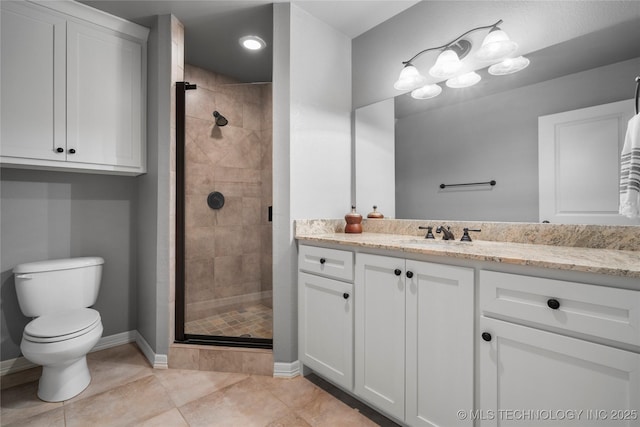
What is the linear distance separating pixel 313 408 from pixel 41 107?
8.04ft

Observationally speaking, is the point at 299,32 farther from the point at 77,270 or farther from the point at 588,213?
the point at 77,270

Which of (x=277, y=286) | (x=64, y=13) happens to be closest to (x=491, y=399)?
(x=277, y=286)

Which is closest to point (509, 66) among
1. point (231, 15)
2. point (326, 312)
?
point (326, 312)

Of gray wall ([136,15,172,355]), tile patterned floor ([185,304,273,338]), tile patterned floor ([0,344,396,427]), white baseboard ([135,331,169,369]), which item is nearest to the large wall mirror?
tile patterned floor ([185,304,273,338])

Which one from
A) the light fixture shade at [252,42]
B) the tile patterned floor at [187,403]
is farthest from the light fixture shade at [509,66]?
the tile patterned floor at [187,403]

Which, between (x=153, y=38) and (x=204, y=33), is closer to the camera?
(x=153, y=38)

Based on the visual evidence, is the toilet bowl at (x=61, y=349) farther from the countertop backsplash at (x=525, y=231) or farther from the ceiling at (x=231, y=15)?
the ceiling at (x=231, y=15)

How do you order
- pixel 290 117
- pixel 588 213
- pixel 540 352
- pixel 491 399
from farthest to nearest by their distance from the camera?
pixel 290 117
pixel 588 213
pixel 491 399
pixel 540 352

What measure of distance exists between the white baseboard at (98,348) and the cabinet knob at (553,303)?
2.78 meters

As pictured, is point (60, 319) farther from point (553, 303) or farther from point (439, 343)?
point (553, 303)

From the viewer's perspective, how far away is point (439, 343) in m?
1.20

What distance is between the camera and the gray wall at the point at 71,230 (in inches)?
76.3

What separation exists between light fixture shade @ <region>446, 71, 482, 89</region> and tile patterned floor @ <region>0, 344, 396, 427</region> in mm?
1963

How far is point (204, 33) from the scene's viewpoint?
7.53 feet
